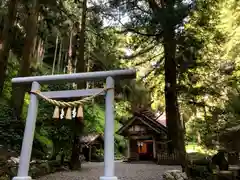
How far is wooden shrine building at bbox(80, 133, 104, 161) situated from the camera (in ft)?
49.5

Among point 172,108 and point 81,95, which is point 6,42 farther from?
point 172,108

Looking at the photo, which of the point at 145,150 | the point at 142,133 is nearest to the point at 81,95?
the point at 142,133

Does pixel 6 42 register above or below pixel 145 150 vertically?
above

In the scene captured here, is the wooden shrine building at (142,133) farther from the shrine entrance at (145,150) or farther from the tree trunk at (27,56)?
the tree trunk at (27,56)

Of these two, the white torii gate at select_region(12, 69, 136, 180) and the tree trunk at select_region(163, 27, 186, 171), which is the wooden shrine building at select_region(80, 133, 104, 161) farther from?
the white torii gate at select_region(12, 69, 136, 180)

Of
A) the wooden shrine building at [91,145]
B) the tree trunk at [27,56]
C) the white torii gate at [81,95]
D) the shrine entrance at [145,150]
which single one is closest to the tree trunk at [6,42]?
the tree trunk at [27,56]

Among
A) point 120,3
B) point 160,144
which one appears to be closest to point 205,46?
point 120,3

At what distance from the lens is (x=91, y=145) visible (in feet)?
51.4

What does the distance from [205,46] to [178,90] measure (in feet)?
6.69

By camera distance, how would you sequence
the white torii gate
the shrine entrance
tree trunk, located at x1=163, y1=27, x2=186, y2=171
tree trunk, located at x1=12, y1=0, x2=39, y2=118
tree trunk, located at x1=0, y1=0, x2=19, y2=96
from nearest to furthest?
the white torii gate
tree trunk, located at x1=0, y1=0, x2=19, y2=96
tree trunk, located at x1=12, y1=0, x2=39, y2=118
tree trunk, located at x1=163, y1=27, x2=186, y2=171
the shrine entrance

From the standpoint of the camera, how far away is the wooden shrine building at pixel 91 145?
15.1 metres

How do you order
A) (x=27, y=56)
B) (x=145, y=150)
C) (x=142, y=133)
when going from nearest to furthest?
(x=27, y=56), (x=142, y=133), (x=145, y=150)

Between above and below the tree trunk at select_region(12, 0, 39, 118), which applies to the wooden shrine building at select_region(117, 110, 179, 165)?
below

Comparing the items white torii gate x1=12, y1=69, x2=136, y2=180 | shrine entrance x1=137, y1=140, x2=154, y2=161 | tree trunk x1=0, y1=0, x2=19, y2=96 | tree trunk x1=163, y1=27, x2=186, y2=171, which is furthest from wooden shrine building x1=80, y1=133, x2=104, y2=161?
white torii gate x1=12, y1=69, x2=136, y2=180
